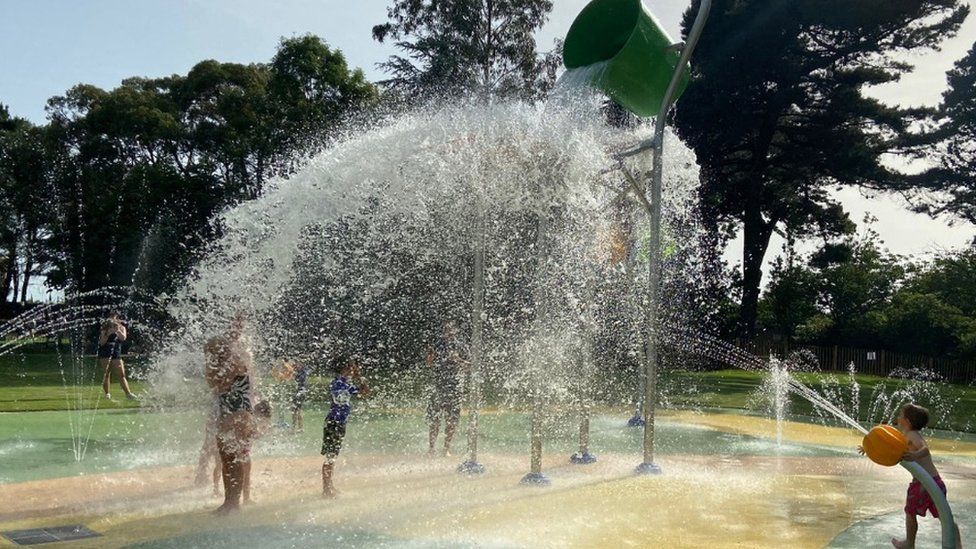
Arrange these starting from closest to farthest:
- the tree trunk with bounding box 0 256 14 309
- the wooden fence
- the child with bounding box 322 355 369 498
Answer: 1. the child with bounding box 322 355 369 498
2. the wooden fence
3. the tree trunk with bounding box 0 256 14 309

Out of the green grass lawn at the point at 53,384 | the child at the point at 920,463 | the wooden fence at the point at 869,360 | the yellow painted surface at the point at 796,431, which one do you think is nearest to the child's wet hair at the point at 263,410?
the child at the point at 920,463

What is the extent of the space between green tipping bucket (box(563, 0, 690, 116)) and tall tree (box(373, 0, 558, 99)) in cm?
1815

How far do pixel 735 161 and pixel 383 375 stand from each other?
1757 centimetres

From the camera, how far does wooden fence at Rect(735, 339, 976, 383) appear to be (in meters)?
31.3

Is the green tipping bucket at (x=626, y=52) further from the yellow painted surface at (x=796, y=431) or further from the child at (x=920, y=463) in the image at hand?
the yellow painted surface at (x=796, y=431)

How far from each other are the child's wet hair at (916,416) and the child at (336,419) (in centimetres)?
411

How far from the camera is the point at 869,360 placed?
32938mm

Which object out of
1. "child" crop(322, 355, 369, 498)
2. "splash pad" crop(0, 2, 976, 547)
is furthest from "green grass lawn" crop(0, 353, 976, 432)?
"child" crop(322, 355, 369, 498)

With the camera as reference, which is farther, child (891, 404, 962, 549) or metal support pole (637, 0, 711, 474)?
metal support pole (637, 0, 711, 474)

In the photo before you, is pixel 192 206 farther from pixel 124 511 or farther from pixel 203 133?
pixel 124 511

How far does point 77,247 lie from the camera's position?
1260 inches

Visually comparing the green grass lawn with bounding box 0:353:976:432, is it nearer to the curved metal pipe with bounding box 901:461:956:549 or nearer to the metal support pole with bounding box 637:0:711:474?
the metal support pole with bounding box 637:0:711:474

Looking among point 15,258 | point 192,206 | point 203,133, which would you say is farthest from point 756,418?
point 15,258

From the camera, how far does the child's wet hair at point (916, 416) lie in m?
5.74
